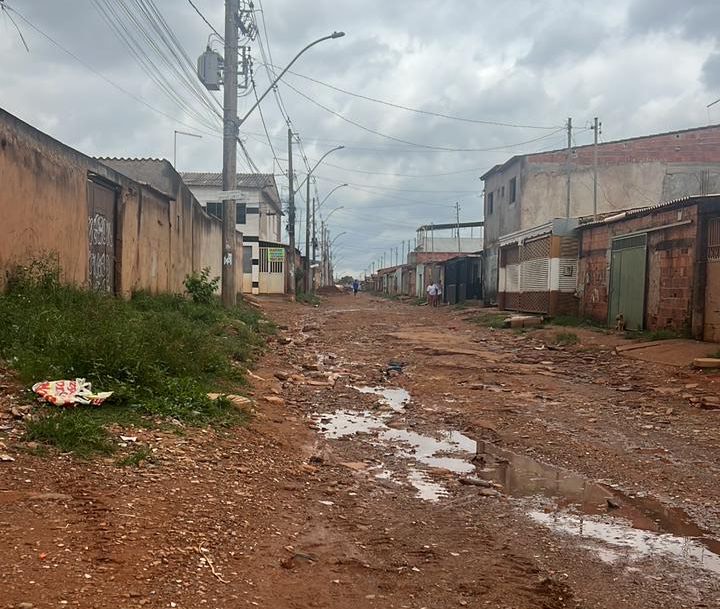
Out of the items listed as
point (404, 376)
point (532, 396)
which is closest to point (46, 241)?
point (404, 376)

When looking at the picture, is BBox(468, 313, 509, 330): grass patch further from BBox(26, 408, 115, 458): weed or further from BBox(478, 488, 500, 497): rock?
BBox(26, 408, 115, 458): weed

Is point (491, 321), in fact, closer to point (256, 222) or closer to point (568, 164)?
point (568, 164)

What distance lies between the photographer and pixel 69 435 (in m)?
4.36

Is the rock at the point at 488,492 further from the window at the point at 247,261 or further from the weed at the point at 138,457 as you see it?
the window at the point at 247,261

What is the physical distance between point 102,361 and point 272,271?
32.8m

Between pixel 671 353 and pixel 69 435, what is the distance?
32.6ft

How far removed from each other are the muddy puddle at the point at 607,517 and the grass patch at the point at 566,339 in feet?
30.7

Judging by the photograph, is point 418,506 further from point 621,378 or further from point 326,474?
point 621,378

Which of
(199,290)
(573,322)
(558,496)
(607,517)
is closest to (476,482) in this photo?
(558,496)

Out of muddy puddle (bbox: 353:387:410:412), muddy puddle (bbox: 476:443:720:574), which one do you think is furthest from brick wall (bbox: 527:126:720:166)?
muddy puddle (bbox: 476:443:720:574)

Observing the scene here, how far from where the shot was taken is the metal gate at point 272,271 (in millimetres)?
37969

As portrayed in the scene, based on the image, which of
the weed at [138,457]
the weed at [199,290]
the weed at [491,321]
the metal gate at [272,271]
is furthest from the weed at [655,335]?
the metal gate at [272,271]

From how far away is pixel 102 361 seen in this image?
5.80 m

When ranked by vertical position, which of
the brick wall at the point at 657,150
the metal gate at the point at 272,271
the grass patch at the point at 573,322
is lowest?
the grass patch at the point at 573,322
